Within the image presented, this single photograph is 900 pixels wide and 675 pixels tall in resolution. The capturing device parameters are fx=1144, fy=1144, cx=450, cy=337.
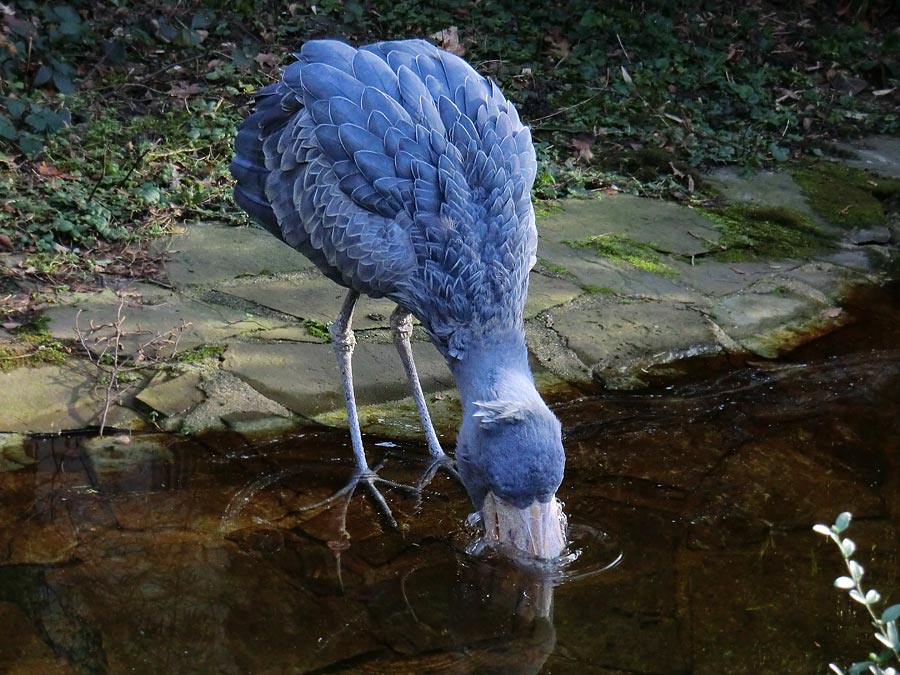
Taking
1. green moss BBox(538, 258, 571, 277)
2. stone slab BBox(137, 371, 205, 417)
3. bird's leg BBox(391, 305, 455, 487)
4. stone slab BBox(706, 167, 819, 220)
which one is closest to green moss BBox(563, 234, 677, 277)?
green moss BBox(538, 258, 571, 277)

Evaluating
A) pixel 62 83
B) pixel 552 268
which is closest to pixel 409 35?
pixel 62 83

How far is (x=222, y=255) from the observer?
493cm

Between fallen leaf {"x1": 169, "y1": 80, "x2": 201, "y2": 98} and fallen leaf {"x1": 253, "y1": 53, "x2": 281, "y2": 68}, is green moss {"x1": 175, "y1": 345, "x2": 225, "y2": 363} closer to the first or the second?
fallen leaf {"x1": 169, "y1": 80, "x2": 201, "y2": 98}

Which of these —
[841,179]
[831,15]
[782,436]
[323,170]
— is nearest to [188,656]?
[323,170]

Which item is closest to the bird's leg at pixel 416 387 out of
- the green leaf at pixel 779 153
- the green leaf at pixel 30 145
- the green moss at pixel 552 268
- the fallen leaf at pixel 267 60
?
the green moss at pixel 552 268

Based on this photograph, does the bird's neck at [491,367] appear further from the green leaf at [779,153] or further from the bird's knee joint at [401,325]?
the green leaf at [779,153]

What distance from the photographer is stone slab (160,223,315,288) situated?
475 cm

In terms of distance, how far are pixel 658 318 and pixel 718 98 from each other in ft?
11.1

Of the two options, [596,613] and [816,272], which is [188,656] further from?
[816,272]

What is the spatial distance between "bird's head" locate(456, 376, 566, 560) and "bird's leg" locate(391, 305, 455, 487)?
2.02 feet

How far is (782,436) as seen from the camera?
13.0 feet

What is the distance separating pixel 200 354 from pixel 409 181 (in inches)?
45.1

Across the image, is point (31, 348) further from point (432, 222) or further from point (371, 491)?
point (432, 222)

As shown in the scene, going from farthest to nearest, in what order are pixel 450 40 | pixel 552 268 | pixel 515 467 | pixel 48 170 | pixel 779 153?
pixel 450 40 < pixel 779 153 < pixel 48 170 < pixel 552 268 < pixel 515 467
